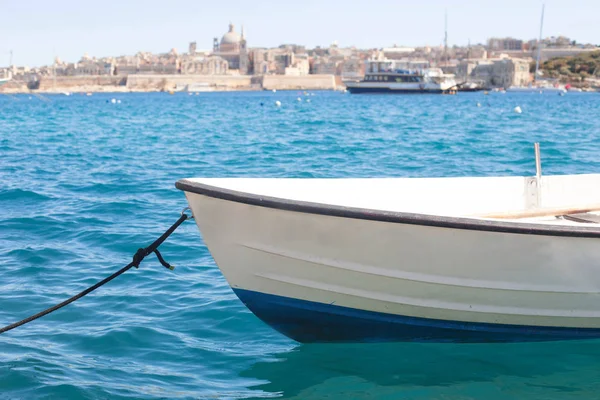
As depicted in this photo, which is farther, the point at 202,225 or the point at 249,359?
the point at 249,359

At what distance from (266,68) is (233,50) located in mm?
28006

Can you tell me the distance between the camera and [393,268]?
4711 mm

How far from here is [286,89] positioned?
484 ft

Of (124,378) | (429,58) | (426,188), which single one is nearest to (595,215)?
(426,188)

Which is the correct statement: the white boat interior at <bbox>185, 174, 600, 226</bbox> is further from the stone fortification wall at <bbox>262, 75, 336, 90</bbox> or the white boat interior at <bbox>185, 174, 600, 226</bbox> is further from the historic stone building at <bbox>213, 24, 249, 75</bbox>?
the historic stone building at <bbox>213, 24, 249, 75</bbox>

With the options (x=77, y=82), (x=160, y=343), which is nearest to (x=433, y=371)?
(x=160, y=343)

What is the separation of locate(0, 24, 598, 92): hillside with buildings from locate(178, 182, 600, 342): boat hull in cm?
11473

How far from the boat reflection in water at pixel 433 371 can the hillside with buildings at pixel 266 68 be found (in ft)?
376

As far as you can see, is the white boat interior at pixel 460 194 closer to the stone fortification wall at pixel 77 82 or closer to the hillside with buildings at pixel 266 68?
the hillside with buildings at pixel 266 68

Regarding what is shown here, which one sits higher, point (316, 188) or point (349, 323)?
point (316, 188)

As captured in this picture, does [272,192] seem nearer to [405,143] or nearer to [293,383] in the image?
[293,383]

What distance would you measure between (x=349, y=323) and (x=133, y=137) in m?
20.7

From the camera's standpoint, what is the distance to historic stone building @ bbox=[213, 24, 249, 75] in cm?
17475

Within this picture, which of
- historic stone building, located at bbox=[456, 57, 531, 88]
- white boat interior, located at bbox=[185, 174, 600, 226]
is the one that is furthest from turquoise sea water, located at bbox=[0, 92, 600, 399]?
historic stone building, located at bbox=[456, 57, 531, 88]
